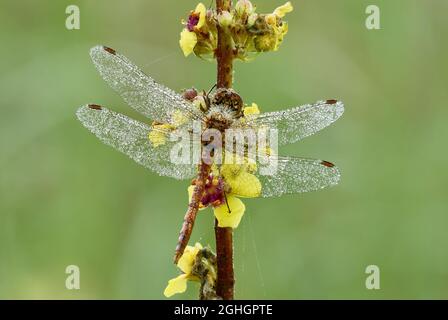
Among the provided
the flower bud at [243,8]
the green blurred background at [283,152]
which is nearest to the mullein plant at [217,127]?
the flower bud at [243,8]

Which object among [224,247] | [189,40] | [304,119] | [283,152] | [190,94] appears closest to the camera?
[224,247]

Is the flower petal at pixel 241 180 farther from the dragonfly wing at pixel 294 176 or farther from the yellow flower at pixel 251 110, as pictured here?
the yellow flower at pixel 251 110

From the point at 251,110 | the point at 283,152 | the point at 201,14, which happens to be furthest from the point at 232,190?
the point at 283,152

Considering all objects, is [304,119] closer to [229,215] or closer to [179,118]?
[179,118]

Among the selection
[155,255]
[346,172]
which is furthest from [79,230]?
[346,172]

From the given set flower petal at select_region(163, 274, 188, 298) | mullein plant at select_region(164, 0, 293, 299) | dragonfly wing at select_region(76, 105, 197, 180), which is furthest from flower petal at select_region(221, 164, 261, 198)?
flower petal at select_region(163, 274, 188, 298)

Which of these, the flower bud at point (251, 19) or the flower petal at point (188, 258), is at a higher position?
the flower bud at point (251, 19)
